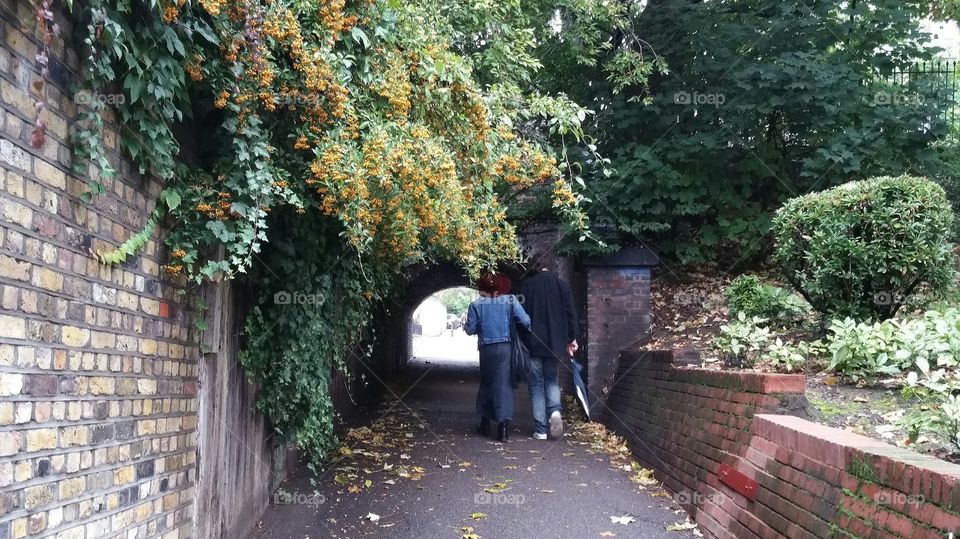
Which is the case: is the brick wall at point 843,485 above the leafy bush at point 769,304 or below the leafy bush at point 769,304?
below

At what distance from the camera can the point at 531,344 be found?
349 inches

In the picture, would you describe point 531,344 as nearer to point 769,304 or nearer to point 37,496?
point 769,304

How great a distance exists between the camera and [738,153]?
35.9ft

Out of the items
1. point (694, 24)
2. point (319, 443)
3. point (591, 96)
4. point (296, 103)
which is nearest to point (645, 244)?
point (591, 96)

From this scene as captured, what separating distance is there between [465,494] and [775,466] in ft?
9.34

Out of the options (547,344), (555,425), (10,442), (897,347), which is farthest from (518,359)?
(10,442)

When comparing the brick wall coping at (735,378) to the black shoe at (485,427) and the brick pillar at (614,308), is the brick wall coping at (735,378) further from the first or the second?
the brick pillar at (614,308)

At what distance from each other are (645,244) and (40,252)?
360 inches

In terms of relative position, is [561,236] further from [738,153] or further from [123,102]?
[123,102]

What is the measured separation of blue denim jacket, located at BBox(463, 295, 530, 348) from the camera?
893cm

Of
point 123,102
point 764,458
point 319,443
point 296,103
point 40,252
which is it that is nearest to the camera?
point 40,252

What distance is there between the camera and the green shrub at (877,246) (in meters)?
6.40

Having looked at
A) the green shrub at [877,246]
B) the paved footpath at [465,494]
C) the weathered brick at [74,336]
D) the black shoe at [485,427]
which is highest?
the green shrub at [877,246]

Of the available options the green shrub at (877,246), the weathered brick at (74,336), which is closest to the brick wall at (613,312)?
the green shrub at (877,246)
